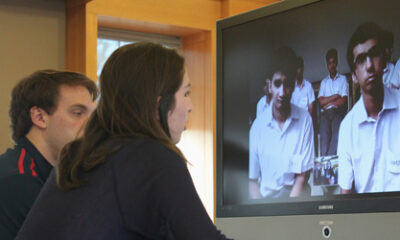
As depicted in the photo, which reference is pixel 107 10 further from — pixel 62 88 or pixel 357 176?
pixel 357 176

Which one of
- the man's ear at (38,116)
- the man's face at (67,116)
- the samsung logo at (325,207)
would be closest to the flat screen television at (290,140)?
the samsung logo at (325,207)

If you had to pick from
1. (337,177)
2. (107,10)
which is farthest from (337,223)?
(107,10)

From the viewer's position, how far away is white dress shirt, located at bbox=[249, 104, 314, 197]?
72.7 inches

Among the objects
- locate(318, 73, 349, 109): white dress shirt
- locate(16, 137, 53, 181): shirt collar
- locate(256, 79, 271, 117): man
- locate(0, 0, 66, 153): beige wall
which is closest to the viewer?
locate(318, 73, 349, 109): white dress shirt

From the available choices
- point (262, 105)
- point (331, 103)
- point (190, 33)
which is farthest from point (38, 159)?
point (190, 33)

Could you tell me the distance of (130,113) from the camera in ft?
4.08

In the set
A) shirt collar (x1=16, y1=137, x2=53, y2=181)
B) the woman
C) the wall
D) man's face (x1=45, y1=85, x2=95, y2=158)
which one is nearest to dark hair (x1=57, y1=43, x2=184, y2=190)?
the woman

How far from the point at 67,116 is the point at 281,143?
2.64 feet

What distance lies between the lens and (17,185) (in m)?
1.95

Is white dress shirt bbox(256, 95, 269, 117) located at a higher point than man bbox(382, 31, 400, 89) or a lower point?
lower

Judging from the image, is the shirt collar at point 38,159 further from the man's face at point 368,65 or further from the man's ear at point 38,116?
the man's face at point 368,65

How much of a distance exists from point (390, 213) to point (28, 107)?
1.29 m

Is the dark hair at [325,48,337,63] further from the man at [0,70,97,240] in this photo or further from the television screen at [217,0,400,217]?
the man at [0,70,97,240]

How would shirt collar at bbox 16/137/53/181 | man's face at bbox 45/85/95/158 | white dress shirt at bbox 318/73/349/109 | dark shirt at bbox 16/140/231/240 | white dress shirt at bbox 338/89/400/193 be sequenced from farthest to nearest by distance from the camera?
man's face at bbox 45/85/95/158 < shirt collar at bbox 16/137/53/181 < white dress shirt at bbox 318/73/349/109 < white dress shirt at bbox 338/89/400/193 < dark shirt at bbox 16/140/231/240
